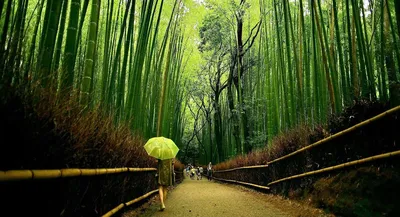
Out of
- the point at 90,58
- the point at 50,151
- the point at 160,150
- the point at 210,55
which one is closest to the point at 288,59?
the point at 160,150

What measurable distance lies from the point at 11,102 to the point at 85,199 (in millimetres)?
1112

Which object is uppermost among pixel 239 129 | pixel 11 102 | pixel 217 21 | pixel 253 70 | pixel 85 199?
pixel 217 21

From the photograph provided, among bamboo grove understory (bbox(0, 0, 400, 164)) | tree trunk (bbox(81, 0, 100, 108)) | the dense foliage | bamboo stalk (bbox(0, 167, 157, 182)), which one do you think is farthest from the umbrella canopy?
bamboo stalk (bbox(0, 167, 157, 182))

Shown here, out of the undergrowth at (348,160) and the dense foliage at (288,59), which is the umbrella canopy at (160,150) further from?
the dense foliage at (288,59)

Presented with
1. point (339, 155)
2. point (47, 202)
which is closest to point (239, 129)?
point (339, 155)

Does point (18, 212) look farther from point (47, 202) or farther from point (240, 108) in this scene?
point (240, 108)

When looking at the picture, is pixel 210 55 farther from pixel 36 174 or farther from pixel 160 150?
pixel 36 174

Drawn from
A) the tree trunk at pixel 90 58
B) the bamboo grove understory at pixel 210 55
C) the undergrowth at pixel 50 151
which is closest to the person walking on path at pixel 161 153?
the bamboo grove understory at pixel 210 55

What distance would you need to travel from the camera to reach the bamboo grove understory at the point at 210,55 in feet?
7.47

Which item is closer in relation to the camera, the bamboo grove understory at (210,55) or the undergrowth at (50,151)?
the undergrowth at (50,151)

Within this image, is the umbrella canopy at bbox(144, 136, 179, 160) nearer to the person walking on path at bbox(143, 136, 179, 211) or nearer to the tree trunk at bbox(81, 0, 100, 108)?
the person walking on path at bbox(143, 136, 179, 211)

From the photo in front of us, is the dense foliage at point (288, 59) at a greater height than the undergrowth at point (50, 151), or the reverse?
the dense foliage at point (288, 59)

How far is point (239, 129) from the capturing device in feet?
37.2

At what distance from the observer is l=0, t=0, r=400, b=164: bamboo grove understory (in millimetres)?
2277
